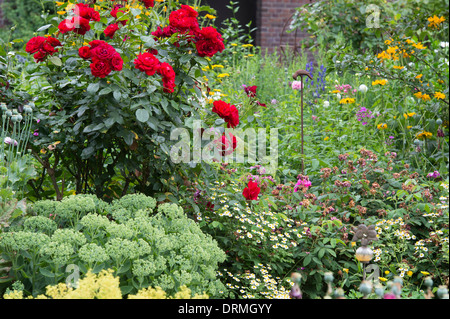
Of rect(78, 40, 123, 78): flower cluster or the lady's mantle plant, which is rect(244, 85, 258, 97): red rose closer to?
the lady's mantle plant

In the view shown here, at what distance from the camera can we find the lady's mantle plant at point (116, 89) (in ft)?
8.70

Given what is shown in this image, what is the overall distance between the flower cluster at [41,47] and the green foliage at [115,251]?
0.90 m

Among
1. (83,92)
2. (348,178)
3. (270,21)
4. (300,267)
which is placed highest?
(270,21)

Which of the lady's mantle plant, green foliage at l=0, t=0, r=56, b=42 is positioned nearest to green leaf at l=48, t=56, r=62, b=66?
the lady's mantle plant

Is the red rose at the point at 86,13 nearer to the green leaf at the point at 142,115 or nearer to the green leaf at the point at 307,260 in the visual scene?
the green leaf at the point at 142,115

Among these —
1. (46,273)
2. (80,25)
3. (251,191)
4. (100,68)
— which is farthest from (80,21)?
(46,273)

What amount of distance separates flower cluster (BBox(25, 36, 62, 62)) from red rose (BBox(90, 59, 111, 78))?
1.38ft

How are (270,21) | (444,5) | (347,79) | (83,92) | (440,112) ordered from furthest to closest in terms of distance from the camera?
(270,21) → (347,79) → (440,112) → (83,92) → (444,5)

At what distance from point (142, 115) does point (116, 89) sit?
20 cm

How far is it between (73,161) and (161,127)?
681mm

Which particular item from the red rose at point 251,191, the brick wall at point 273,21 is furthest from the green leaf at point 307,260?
the brick wall at point 273,21
